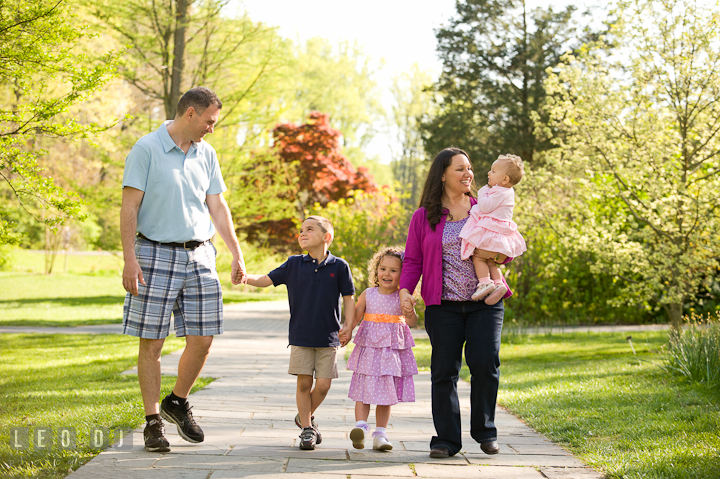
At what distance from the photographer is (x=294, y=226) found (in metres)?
20.3

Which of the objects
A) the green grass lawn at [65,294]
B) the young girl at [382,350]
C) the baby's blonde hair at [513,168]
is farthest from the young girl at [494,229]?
the green grass lawn at [65,294]

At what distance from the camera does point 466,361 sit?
3893 mm

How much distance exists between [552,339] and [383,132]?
28333 millimetres

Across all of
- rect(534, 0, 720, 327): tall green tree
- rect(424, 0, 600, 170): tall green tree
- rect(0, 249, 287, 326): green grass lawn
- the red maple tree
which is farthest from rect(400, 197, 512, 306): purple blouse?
rect(424, 0, 600, 170): tall green tree

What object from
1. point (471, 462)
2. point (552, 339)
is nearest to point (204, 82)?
point (552, 339)

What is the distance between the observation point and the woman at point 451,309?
3852 millimetres

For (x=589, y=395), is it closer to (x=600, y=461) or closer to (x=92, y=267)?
(x=600, y=461)

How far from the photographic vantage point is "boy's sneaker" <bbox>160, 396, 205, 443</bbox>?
381 centimetres

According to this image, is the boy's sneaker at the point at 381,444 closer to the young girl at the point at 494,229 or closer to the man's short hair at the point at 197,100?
the young girl at the point at 494,229

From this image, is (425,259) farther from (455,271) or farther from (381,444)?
(381,444)

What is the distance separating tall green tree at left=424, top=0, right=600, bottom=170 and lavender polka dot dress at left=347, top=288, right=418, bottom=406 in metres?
19.7

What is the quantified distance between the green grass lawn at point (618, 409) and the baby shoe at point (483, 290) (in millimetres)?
1113

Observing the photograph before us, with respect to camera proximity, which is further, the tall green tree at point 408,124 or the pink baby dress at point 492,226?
the tall green tree at point 408,124

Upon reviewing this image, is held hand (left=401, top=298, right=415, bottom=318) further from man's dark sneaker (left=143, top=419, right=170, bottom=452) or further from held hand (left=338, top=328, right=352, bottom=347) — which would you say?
man's dark sneaker (left=143, top=419, right=170, bottom=452)
